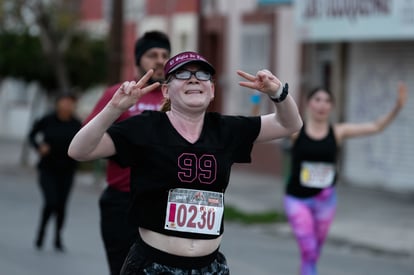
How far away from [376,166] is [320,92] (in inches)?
404

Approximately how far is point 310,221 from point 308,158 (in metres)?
0.59

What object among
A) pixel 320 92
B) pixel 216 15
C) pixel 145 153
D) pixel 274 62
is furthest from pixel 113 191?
pixel 216 15

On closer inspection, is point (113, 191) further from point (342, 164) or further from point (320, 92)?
point (342, 164)

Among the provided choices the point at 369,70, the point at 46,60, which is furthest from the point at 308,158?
the point at 46,60

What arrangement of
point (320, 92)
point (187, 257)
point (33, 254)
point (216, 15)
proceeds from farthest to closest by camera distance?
point (216, 15)
point (33, 254)
point (320, 92)
point (187, 257)

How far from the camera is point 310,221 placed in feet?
30.2

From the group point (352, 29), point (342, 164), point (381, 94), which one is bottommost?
point (342, 164)

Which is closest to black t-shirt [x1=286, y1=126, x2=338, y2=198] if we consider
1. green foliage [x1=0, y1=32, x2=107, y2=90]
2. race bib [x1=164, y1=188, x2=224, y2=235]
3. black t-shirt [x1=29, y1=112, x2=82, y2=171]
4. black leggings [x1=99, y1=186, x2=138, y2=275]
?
black leggings [x1=99, y1=186, x2=138, y2=275]

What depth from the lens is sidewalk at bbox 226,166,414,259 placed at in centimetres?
1347

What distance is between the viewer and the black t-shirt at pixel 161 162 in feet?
16.8

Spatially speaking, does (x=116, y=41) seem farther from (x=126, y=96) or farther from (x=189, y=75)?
(x=126, y=96)

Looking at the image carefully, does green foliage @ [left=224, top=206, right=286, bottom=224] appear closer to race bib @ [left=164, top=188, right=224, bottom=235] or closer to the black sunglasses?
race bib @ [left=164, top=188, right=224, bottom=235]

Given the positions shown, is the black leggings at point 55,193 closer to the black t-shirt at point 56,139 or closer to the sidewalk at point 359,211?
the black t-shirt at point 56,139

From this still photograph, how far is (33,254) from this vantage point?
11.7m
